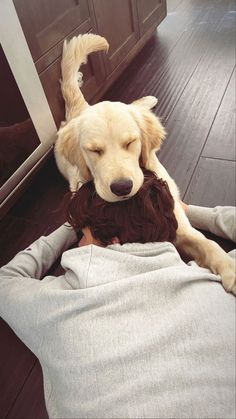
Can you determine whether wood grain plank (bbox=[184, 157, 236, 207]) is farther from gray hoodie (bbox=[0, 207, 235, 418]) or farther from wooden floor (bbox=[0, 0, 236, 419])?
gray hoodie (bbox=[0, 207, 235, 418])

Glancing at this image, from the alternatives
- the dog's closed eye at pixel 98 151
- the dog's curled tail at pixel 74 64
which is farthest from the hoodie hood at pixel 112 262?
the dog's curled tail at pixel 74 64

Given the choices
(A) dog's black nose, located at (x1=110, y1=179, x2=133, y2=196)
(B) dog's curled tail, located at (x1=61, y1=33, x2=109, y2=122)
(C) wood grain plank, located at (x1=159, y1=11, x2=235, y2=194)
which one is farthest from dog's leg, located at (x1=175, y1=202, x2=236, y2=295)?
(B) dog's curled tail, located at (x1=61, y1=33, x2=109, y2=122)

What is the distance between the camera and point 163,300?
1.99 ft

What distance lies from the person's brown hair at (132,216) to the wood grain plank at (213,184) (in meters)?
0.54

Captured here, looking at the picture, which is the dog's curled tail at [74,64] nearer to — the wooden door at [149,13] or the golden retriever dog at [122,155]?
the golden retriever dog at [122,155]

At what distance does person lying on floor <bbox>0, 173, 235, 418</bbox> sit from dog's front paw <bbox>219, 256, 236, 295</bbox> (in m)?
0.19

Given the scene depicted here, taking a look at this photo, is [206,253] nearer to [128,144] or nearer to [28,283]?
[128,144]

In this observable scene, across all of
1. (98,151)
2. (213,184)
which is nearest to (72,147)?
(98,151)

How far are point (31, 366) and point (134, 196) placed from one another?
0.67 m

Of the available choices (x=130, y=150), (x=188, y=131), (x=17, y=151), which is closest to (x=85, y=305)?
(x=130, y=150)

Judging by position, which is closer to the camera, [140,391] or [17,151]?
[140,391]

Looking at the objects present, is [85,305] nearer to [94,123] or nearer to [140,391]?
[140,391]

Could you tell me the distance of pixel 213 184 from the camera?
1409 mm

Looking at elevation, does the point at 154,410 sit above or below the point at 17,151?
above
